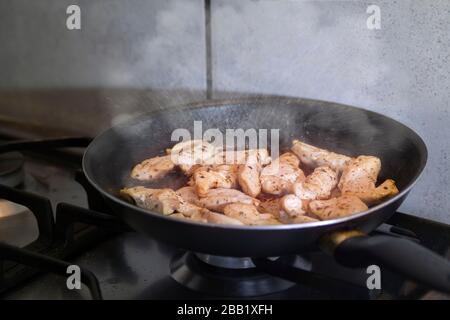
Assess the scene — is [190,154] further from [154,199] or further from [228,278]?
[228,278]

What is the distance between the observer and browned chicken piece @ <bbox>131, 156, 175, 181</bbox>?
3.58 feet

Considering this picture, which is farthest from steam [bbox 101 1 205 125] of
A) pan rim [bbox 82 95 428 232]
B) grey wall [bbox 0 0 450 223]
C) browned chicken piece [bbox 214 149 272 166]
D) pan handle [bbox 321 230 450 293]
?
pan handle [bbox 321 230 450 293]

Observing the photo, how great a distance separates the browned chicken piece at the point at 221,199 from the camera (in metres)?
0.98

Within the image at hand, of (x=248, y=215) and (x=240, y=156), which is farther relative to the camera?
(x=240, y=156)

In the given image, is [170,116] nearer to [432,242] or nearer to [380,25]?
[380,25]

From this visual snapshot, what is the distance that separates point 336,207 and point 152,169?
41 centimetres

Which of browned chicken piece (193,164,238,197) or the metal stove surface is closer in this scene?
the metal stove surface

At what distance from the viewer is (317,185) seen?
101 centimetres

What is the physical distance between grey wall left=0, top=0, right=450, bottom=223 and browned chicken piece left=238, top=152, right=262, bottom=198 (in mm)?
268

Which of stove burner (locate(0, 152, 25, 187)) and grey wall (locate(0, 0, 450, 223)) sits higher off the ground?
grey wall (locate(0, 0, 450, 223))

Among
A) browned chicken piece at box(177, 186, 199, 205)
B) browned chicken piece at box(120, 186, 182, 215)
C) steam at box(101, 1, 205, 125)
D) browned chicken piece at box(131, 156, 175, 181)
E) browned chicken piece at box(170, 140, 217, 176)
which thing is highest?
steam at box(101, 1, 205, 125)

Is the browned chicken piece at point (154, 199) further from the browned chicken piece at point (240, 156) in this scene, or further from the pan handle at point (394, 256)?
the pan handle at point (394, 256)
